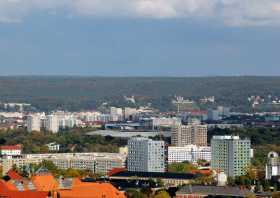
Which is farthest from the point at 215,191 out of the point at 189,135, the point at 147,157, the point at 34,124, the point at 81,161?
the point at 34,124

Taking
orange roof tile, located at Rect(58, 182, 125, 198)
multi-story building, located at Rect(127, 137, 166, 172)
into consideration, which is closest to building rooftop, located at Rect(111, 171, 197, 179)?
multi-story building, located at Rect(127, 137, 166, 172)

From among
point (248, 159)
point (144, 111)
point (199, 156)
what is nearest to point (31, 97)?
point (144, 111)

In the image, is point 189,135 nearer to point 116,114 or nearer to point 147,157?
point 147,157

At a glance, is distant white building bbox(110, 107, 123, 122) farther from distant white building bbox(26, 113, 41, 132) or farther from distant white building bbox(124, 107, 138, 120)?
distant white building bbox(26, 113, 41, 132)

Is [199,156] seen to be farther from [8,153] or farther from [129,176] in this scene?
[129,176]

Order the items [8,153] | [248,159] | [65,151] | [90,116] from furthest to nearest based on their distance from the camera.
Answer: [90,116] → [65,151] → [8,153] → [248,159]

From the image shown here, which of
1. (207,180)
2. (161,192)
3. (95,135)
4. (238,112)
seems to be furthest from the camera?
(238,112)

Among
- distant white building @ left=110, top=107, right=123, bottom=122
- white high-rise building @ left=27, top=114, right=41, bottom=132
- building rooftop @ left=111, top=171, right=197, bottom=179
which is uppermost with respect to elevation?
distant white building @ left=110, top=107, right=123, bottom=122

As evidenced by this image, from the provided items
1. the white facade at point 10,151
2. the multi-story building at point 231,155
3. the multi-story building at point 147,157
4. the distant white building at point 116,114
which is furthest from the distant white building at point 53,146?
the distant white building at point 116,114
